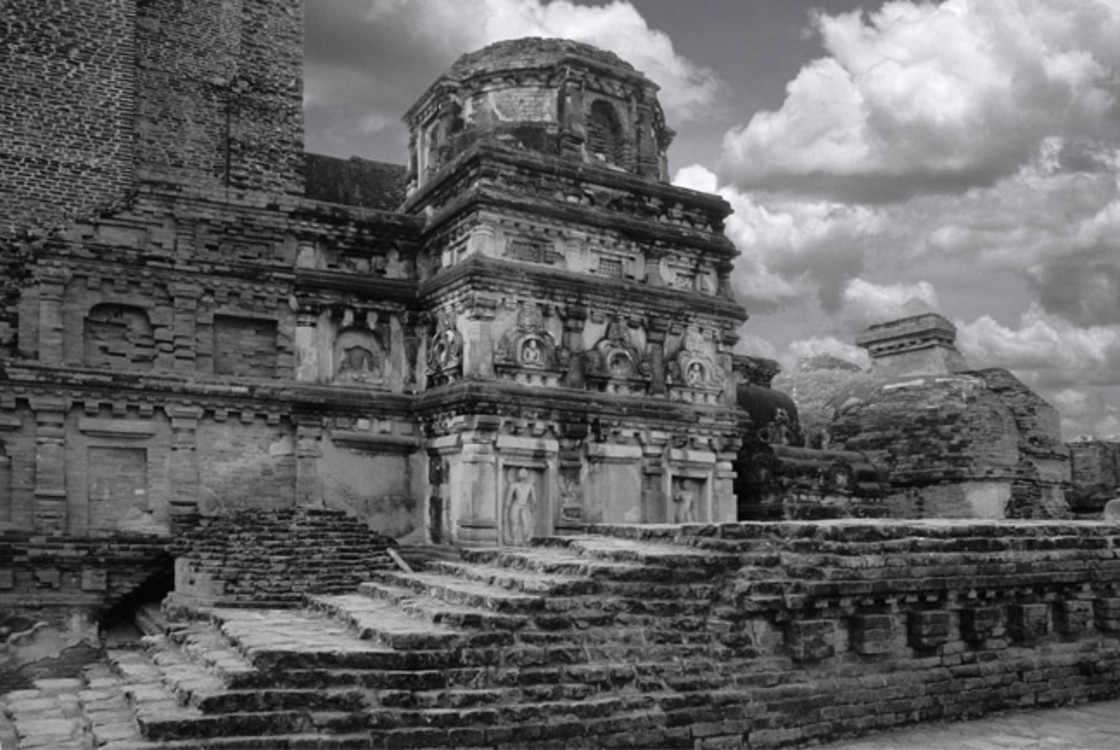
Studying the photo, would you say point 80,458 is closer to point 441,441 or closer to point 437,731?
point 441,441

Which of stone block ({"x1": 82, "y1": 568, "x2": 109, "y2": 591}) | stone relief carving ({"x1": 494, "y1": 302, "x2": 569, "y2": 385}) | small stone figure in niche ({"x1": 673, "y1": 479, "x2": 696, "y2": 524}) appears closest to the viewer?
stone block ({"x1": 82, "y1": 568, "x2": 109, "y2": 591})

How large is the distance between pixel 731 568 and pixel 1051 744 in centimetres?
265

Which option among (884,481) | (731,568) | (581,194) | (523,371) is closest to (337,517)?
(523,371)

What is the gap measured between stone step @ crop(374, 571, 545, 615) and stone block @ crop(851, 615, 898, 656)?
2632 mm

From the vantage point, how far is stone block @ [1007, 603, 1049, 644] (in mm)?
8570

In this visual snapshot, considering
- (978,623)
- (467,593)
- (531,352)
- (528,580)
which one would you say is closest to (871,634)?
(978,623)

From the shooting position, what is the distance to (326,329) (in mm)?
15172

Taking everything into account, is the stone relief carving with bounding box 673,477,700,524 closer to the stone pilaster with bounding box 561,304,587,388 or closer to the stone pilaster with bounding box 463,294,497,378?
the stone pilaster with bounding box 561,304,587,388

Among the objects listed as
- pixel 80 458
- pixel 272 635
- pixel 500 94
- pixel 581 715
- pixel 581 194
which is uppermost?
pixel 500 94

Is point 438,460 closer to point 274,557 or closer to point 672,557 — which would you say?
point 274,557

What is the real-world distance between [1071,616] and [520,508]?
745 centimetres

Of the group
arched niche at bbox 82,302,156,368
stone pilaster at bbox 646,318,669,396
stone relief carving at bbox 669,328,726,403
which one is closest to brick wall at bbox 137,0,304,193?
arched niche at bbox 82,302,156,368

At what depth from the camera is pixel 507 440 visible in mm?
14188

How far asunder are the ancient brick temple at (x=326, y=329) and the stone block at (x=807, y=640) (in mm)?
7027
